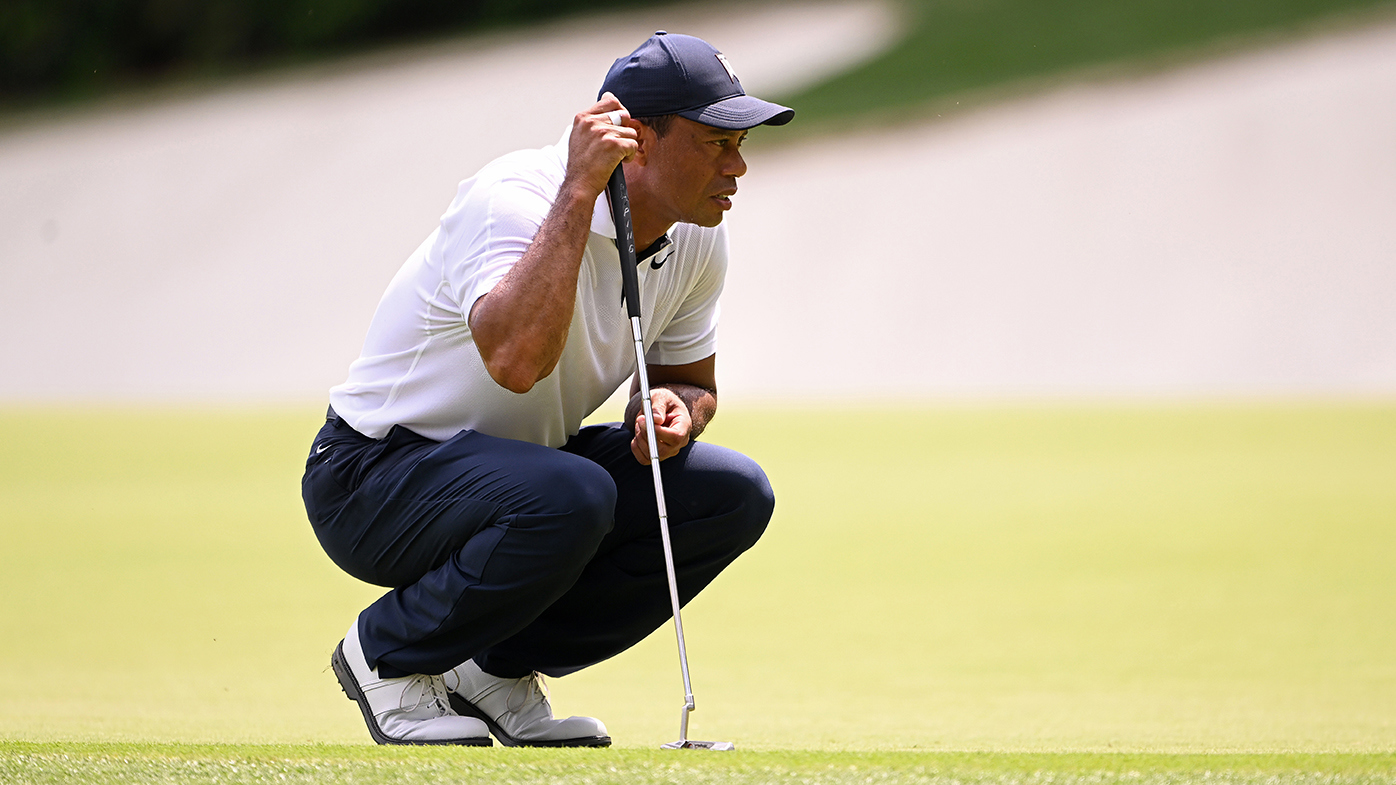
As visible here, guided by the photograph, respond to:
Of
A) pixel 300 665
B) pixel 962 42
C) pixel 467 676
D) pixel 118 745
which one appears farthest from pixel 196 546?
pixel 962 42

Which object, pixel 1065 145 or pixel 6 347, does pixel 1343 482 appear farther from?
pixel 6 347

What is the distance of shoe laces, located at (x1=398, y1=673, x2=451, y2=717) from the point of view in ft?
6.63

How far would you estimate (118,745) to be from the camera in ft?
5.80

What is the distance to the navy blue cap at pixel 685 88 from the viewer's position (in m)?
2.03

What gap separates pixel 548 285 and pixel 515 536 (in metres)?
0.32

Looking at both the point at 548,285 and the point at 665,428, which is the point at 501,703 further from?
the point at 548,285

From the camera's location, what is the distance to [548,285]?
1.87 m

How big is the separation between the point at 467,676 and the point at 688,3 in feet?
59.3

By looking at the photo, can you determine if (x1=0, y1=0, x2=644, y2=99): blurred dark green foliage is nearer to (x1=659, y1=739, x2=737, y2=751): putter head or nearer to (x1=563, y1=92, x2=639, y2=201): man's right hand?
(x1=563, y1=92, x2=639, y2=201): man's right hand

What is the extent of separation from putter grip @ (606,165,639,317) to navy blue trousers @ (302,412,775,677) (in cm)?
25

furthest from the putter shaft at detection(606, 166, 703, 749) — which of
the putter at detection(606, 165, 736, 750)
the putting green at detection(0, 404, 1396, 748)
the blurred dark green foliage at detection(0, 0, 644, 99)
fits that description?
the blurred dark green foliage at detection(0, 0, 644, 99)

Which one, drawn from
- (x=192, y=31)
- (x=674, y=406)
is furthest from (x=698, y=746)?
(x=192, y=31)

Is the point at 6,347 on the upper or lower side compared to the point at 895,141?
lower

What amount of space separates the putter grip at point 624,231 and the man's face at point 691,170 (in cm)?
5
